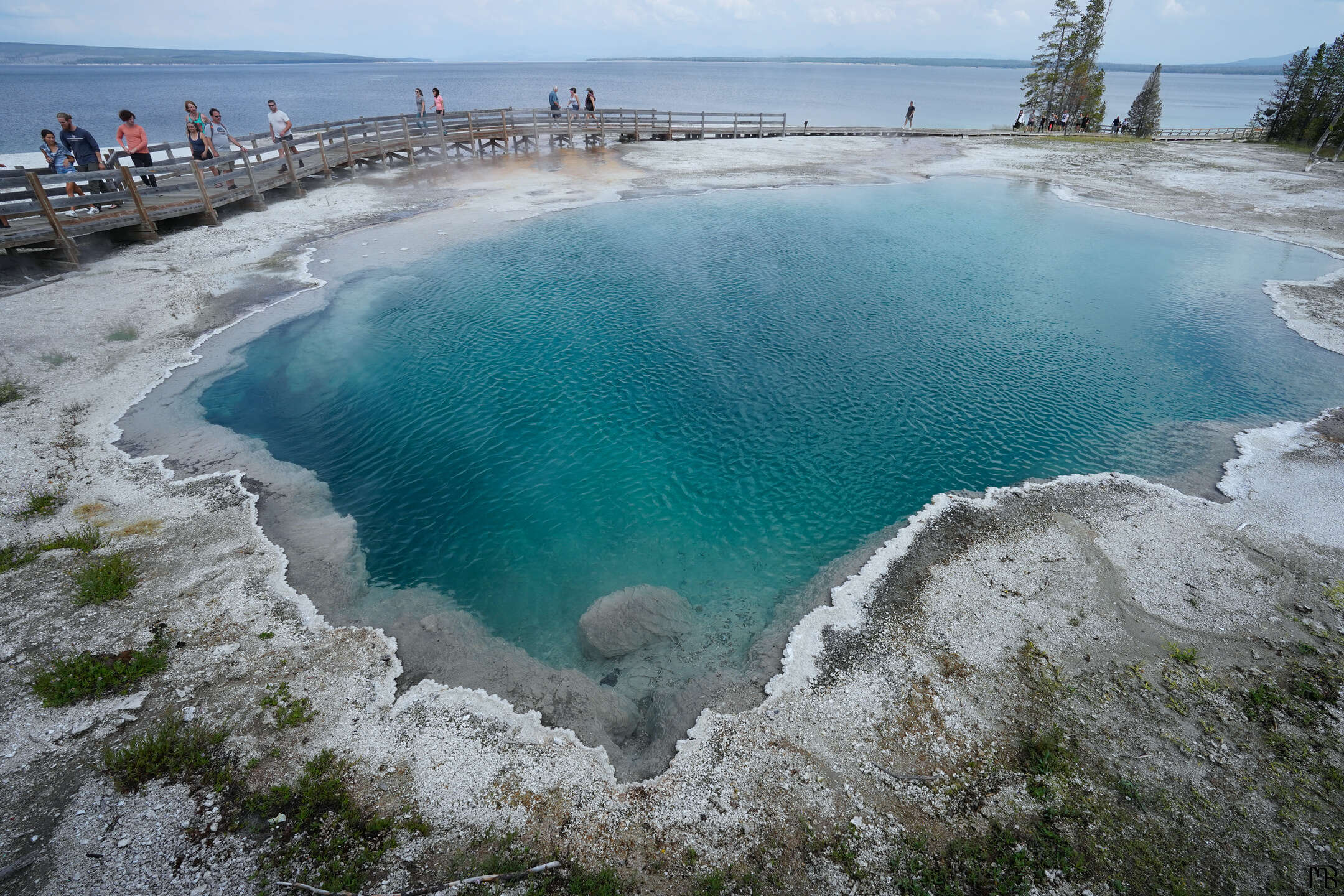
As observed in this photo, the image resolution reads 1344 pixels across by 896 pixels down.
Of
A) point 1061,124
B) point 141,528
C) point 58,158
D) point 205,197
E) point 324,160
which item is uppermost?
point 1061,124


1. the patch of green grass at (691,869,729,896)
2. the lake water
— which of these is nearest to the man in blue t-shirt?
the patch of green grass at (691,869,729,896)

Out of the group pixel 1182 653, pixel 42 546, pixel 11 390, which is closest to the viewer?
pixel 1182 653

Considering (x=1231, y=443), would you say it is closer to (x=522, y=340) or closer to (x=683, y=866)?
(x=683, y=866)

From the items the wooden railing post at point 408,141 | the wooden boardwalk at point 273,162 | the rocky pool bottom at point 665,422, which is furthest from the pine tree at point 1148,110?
the wooden railing post at point 408,141

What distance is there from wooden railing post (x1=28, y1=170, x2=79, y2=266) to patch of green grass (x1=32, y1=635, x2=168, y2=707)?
17.2 metres

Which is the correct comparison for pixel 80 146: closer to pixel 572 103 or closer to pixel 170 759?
pixel 170 759

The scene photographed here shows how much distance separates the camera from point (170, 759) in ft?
22.7

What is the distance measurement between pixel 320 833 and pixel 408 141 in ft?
129

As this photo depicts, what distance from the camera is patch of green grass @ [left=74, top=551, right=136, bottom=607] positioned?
349 inches

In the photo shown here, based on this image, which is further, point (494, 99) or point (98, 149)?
point (494, 99)

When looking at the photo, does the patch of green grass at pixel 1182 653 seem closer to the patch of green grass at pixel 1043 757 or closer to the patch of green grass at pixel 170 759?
the patch of green grass at pixel 1043 757

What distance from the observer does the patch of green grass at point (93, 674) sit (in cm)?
754

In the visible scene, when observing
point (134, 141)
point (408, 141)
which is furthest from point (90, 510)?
point (408, 141)

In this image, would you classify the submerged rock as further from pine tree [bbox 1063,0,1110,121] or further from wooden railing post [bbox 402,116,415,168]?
pine tree [bbox 1063,0,1110,121]
